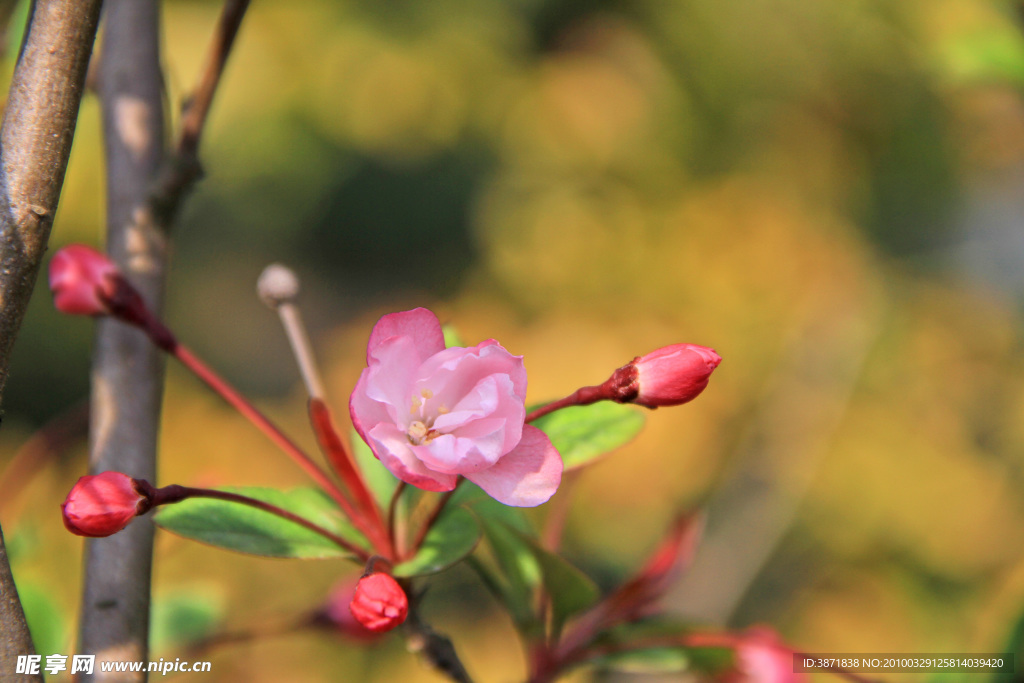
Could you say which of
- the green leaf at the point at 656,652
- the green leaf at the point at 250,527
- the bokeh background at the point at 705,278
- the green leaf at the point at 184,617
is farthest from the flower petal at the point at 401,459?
the bokeh background at the point at 705,278

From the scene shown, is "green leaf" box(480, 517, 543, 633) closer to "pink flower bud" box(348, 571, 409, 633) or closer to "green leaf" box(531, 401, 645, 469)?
"green leaf" box(531, 401, 645, 469)

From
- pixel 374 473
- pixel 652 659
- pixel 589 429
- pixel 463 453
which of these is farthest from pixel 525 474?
pixel 652 659

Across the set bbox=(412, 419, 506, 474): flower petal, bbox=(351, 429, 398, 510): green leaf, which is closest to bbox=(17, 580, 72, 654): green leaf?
bbox=(351, 429, 398, 510): green leaf

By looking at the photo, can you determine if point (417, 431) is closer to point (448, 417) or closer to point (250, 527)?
point (448, 417)

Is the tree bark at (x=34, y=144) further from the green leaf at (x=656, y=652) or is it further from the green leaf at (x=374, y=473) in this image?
the green leaf at (x=656, y=652)

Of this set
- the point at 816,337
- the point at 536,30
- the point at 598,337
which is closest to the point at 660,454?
the point at 598,337
